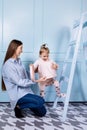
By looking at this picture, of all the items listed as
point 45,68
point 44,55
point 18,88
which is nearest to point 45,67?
point 45,68

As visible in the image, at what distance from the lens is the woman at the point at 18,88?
2740 millimetres

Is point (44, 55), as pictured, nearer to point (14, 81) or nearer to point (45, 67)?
point (45, 67)

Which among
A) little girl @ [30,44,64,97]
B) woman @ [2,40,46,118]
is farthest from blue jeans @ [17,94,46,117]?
little girl @ [30,44,64,97]

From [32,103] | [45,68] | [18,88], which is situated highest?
[45,68]

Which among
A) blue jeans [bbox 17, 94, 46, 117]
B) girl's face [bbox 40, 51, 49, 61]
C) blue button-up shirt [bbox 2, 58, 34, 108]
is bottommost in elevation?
blue jeans [bbox 17, 94, 46, 117]

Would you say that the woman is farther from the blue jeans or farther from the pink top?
the pink top

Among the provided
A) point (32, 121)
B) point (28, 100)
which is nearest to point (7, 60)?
point (28, 100)

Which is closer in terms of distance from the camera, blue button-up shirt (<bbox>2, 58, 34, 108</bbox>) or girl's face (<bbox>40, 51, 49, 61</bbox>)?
blue button-up shirt (<bbox>2, 58, 34, 108</bbox>)

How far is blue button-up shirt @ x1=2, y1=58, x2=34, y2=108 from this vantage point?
8.98 ft

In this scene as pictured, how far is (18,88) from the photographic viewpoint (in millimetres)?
2811

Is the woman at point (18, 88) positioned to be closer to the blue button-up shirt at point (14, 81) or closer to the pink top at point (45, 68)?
the blue button-up shirt at point (14, 81)

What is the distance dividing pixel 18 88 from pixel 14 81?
11 cm

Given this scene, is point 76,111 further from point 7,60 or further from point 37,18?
point 37,18

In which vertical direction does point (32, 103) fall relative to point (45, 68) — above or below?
below
